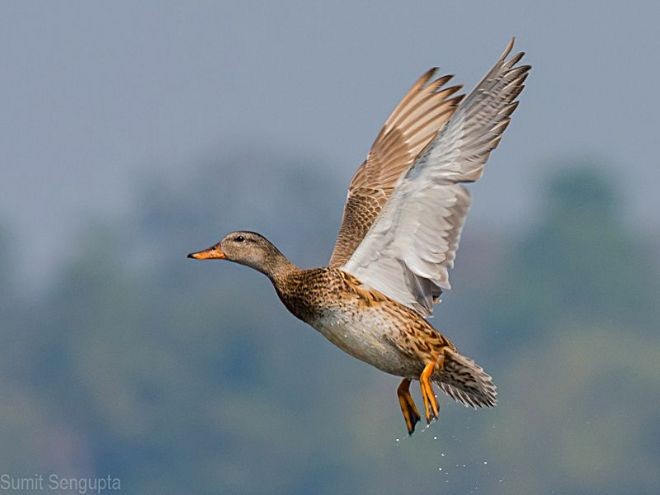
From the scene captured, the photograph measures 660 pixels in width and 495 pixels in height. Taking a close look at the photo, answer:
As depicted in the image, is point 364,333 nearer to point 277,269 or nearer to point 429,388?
point 429,388

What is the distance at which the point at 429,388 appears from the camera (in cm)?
1080

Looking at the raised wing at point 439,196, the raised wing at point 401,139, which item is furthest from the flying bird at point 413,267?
the raised wing at point 401,139

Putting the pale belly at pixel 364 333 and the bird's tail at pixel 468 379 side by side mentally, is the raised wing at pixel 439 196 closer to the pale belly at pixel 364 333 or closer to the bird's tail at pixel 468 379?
the pale belly at pixel 364 333

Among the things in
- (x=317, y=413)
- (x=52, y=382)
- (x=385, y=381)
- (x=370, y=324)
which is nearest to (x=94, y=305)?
(x=52, y=382)

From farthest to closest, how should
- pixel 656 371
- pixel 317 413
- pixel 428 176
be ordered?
pixel 317 413
pixel 656 371
pixel 428 176

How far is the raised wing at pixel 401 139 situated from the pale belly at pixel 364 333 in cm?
173

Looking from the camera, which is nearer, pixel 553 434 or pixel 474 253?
pixel 553 434

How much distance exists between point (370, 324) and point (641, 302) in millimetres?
83601

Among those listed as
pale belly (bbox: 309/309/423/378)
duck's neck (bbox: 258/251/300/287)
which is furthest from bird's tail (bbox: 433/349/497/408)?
duck's neck (bbox: 258/251/300/287)

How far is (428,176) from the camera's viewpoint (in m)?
10.5

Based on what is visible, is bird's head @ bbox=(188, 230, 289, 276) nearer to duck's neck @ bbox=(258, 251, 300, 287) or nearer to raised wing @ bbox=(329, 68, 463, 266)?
duck's neck @ bbox=(258, 251, 300, 287)

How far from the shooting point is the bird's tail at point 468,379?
11.0 m

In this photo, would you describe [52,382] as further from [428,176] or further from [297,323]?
[428,176]

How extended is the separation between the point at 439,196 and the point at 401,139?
2568mm
